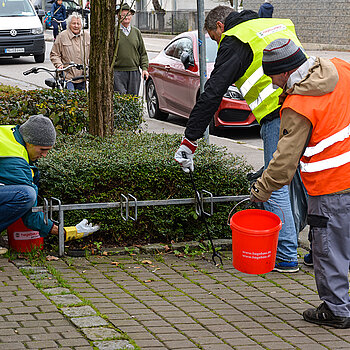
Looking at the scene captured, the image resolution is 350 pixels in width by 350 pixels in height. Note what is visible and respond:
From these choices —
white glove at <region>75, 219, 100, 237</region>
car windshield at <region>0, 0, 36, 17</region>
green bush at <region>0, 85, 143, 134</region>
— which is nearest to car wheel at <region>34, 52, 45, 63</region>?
car windshield at <region>0, 0, 36, 17</region>

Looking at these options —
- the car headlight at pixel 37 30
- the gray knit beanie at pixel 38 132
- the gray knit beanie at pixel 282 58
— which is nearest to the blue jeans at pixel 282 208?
the gray knit beanie at pixel 282 58

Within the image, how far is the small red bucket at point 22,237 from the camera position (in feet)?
18.7

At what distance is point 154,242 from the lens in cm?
614

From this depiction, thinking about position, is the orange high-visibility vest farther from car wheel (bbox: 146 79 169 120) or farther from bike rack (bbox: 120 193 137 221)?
car wheel (bbox: 146 79 169 120)

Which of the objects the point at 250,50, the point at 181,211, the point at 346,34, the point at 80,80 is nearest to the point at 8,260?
the point at 181,211

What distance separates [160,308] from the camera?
4.79m

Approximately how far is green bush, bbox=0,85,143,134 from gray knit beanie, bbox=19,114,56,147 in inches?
78.4

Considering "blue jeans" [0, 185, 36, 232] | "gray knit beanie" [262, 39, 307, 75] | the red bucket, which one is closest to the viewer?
"gray knit beanie" [262, 39, 307, 75]

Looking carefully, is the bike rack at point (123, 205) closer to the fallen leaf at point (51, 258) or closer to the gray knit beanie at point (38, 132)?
the fallen leaf at point (51, 258)

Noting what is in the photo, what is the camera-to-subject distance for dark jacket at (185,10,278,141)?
18.0ft

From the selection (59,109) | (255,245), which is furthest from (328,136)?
(59,109)

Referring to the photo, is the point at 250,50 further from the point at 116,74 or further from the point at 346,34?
the point at 346,34

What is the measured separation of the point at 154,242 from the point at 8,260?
1242 millimetres

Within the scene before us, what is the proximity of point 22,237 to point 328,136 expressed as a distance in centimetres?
264
